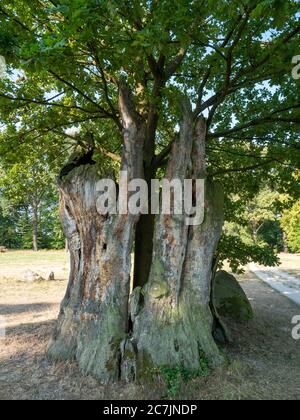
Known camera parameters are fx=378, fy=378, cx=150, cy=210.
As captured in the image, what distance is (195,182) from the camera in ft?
20.7

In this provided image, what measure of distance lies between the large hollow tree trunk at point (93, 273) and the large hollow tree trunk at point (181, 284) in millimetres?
410

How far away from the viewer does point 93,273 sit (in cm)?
598

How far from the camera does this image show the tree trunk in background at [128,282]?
5.55 metres

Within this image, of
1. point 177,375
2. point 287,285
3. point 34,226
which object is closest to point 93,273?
point 177,375

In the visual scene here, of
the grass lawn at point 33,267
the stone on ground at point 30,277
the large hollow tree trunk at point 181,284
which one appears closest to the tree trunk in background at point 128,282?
the large hollow tree trunk at point 181,284

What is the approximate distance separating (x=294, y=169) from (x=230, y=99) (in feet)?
7.70

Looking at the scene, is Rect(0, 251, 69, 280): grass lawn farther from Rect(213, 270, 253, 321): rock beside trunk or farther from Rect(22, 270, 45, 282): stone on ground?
Rect(213, 270, 253, 321): rock beside trunk

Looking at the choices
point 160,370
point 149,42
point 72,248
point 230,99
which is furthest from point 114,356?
point 230,99

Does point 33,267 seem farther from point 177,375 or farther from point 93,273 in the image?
point 177,375

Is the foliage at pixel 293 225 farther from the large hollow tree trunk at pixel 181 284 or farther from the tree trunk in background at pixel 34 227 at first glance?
the large hollow tree trunk at pixel 181 284

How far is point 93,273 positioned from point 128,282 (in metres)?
0.57

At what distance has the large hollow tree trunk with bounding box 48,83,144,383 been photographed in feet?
18.9

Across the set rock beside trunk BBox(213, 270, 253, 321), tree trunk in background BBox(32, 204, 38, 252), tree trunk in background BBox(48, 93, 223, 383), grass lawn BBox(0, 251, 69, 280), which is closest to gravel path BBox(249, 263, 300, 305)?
rock beside trunk BBox(213, 270, 253, 321)

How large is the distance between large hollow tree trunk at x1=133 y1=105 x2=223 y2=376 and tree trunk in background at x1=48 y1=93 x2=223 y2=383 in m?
0.01
